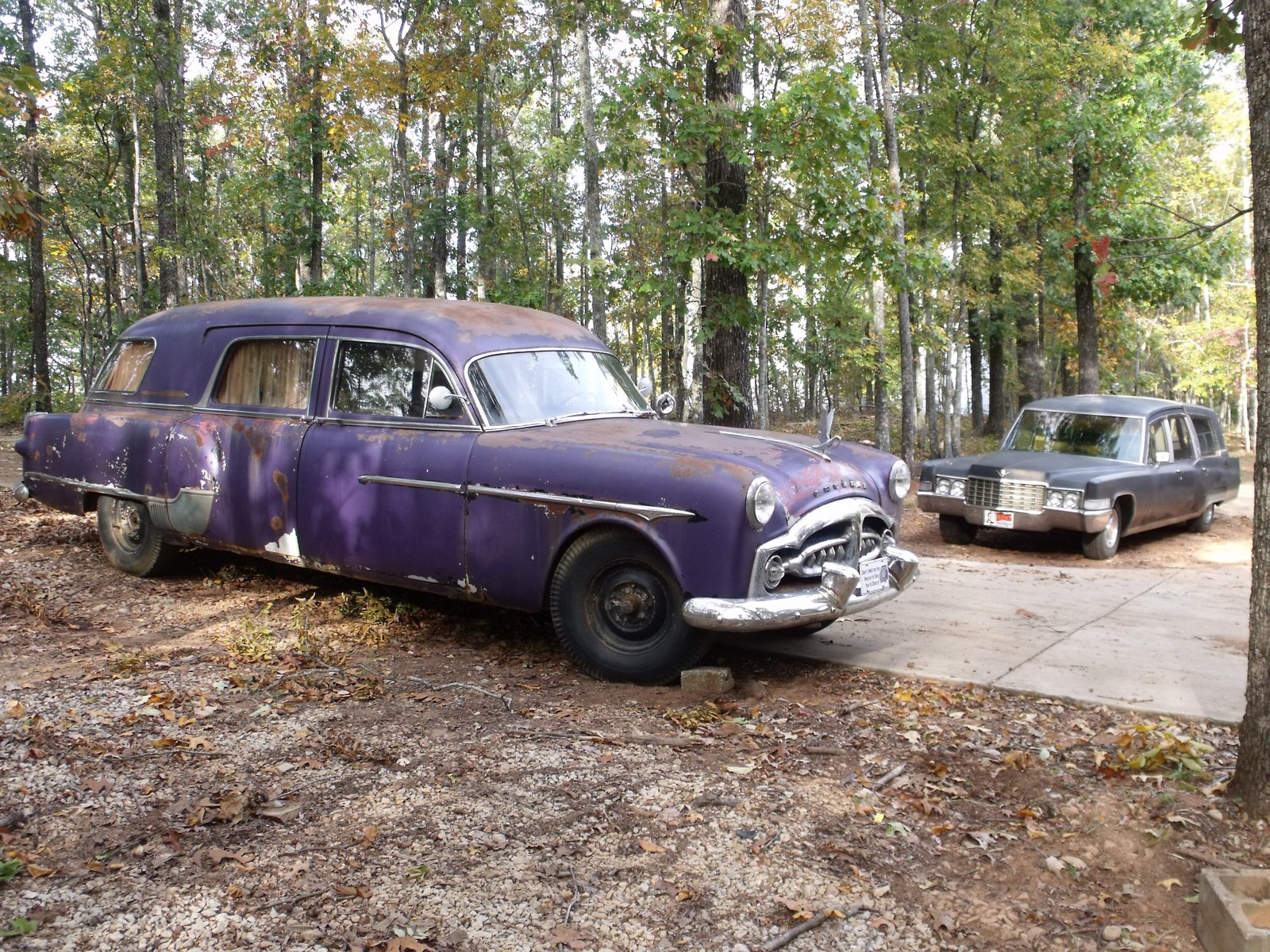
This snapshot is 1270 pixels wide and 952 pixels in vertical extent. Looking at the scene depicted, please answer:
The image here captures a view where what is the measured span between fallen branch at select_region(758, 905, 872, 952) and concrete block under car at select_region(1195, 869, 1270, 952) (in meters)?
0.98

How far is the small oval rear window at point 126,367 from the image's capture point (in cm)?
780

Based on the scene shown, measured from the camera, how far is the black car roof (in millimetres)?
11289

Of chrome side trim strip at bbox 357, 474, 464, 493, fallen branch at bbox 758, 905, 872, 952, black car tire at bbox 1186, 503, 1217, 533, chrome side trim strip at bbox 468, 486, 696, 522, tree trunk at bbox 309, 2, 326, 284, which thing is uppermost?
tree trunk at bbox 309, 2, 326, 284

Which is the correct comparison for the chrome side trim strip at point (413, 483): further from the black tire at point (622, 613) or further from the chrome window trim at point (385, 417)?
the black tire at point (622, 613)

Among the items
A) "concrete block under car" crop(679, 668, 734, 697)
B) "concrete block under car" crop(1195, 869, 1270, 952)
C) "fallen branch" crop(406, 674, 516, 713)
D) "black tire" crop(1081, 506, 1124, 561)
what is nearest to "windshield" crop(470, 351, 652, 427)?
"fallen branch" crop(406, 674, 516, 713)

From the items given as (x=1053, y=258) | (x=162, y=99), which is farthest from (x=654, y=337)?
(x=162, y=99)

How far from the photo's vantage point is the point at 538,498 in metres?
5.51

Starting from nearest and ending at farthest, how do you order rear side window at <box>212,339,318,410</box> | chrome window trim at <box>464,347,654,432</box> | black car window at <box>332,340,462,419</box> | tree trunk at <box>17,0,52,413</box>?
1. chrome window trim at <box>464,347,654,432</box>
2. black car window at <box>332,340,462,419</box>
3. rear side window at <box>212,339,318,410</box>
4. tree trunk at <box>17,0,52,413</box>

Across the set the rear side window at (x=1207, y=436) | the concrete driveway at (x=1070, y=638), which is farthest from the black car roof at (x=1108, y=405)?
the concrete driveway at (x=1070, y=638)

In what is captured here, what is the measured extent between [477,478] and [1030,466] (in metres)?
6.74

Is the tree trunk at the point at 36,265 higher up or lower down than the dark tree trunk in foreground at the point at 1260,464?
higher up

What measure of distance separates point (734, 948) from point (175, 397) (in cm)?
611

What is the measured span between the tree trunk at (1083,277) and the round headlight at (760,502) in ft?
52.0

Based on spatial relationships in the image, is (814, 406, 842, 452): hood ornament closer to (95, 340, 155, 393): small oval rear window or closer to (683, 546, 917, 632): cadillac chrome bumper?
(683, 546, 917, 632): cadillac chrome bumper
